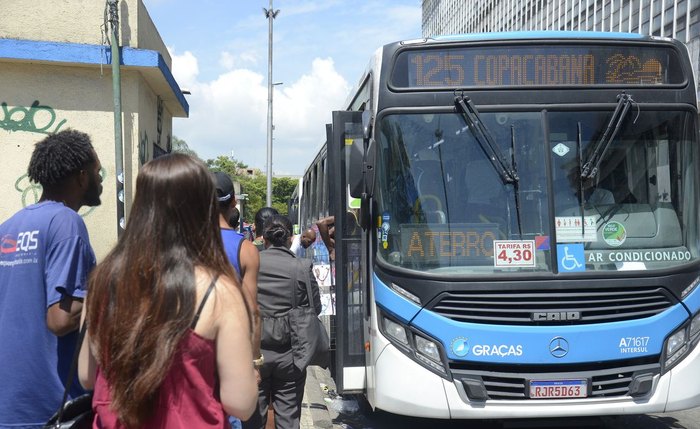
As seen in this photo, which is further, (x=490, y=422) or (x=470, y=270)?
(x=490, y=422)

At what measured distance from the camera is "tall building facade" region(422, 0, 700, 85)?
33.1 meters

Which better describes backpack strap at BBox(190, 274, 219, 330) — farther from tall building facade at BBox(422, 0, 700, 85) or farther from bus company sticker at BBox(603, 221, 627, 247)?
tall building facade at BBox(422, 0, 700, 85)

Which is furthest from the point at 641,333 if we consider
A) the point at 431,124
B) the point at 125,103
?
the point at 125,103

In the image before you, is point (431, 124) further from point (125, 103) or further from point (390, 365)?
point (125, 103)

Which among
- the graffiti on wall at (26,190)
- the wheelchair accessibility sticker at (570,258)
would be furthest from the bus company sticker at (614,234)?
the graffiti on wall at (26,190)

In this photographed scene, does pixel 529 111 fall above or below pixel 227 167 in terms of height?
below

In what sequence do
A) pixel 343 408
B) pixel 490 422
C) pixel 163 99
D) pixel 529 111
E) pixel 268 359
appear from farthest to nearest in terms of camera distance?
pixel 163 99 → pixel 343 408 → pixel 490 422 → pixel 529 111 → pixel 268 359

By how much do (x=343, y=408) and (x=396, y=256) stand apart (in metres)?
2.72

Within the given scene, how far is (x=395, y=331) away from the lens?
5344mm

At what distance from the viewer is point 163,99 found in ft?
39.7

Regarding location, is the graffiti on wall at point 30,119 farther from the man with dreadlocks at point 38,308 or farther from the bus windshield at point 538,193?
the man with dreadlocks at point 38,308

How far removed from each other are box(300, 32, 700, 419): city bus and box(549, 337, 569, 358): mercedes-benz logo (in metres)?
0.02

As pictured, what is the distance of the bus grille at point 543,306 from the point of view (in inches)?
203

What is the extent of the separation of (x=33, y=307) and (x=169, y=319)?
3.24ft
